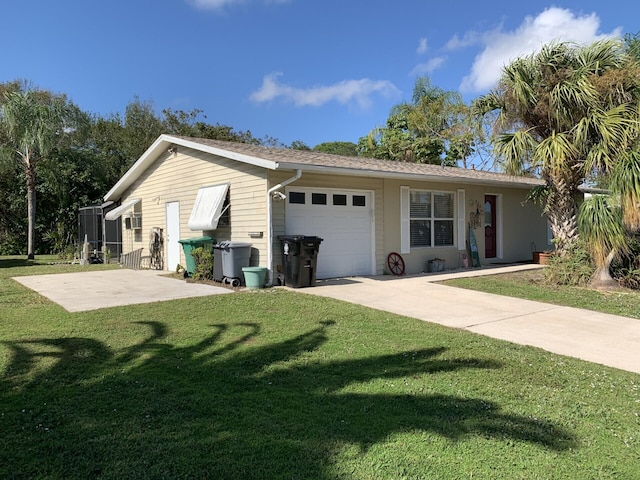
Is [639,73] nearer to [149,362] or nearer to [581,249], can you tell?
[581,249]

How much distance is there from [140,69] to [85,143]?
608 centimetres

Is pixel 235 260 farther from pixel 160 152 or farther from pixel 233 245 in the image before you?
pixel 160 152

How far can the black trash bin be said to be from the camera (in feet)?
29.9

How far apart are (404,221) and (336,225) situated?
216 cm

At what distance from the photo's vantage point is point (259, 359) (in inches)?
180

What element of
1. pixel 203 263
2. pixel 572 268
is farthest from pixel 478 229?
pixel 203 263

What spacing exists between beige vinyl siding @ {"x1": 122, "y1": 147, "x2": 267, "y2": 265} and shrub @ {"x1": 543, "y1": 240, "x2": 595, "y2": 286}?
645 cm

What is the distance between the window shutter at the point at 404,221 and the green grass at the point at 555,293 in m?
1.83

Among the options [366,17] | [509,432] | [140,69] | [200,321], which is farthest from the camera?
[140,69]

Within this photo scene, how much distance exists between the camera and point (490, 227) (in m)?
14.3

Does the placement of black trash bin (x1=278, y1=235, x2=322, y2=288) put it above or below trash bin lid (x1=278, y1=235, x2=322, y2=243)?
below

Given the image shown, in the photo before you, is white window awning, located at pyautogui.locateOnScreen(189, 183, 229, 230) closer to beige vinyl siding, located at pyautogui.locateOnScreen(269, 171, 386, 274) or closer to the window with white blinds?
beige vinyl siding, located at pyautogui.locateOnScreen(269, 171, 386, 274)

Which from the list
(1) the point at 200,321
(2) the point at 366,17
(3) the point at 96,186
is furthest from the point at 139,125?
(1) the point at 200,321

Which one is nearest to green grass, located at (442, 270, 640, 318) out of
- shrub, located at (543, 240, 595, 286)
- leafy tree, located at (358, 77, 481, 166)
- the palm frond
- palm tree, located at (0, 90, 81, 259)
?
shrub, located at (543, 240, 595, 286)
